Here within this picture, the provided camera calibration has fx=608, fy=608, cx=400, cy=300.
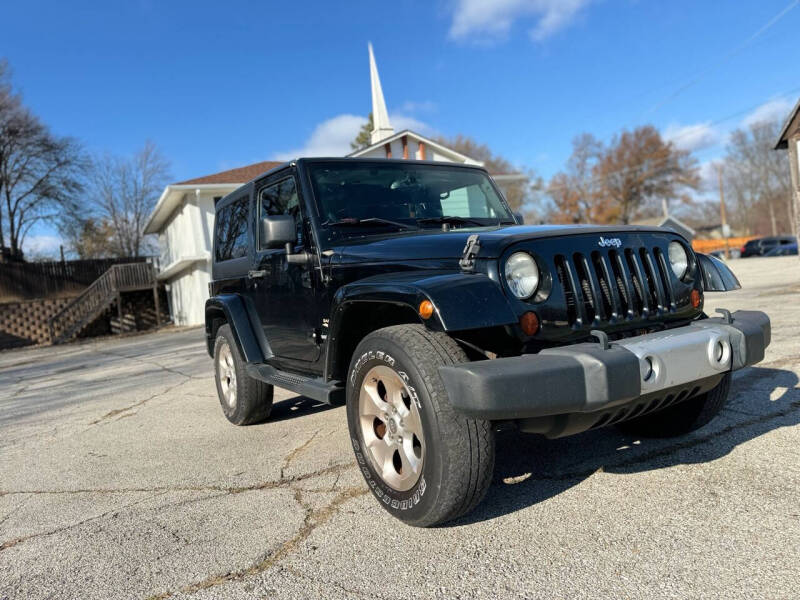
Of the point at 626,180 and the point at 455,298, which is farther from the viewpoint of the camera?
the point at 626,180

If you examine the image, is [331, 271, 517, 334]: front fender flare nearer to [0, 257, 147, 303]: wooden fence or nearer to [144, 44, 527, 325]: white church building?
[144, 44, 527, 325]: white church building

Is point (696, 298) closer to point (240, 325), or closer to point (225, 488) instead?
point (225, 488)

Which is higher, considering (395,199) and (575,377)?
(395,199)

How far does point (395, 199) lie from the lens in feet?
12.8

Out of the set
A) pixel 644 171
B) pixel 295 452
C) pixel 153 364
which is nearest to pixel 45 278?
pixel 153 364

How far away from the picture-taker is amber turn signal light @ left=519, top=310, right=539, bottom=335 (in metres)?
2.64

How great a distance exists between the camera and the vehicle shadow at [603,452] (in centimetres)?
307

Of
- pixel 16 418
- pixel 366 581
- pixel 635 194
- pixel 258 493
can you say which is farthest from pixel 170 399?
pixel 635 194

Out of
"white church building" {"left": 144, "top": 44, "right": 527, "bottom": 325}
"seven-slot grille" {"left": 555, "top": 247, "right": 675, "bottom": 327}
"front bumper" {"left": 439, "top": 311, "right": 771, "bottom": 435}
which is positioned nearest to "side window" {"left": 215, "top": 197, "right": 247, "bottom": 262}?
"seven-slot grille" {"left": 555, "top": 247, "right": 675, "bottom": 327}

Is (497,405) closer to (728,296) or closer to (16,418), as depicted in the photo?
(16,418)

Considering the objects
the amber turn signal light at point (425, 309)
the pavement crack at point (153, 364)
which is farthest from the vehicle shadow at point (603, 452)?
the pavement crack at point (153, 364)

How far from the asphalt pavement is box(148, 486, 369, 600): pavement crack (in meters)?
0.01

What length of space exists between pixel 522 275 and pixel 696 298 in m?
1.20

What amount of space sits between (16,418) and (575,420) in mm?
6461
